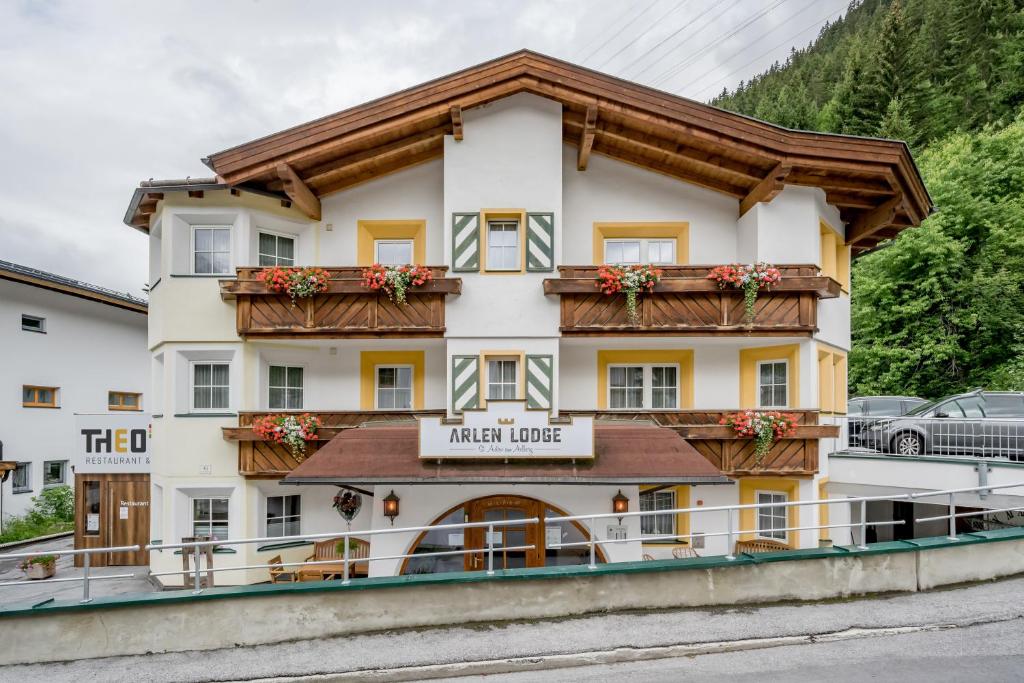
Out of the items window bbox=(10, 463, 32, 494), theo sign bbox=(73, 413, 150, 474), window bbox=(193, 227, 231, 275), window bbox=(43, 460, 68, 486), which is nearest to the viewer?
window bbox=(193, 227, 231, 275)

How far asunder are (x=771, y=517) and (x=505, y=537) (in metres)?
5.92

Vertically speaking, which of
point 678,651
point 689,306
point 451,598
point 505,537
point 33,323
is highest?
point 33,323

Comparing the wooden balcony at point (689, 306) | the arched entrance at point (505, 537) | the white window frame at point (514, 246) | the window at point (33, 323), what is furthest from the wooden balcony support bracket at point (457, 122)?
the window at point (33, 323)

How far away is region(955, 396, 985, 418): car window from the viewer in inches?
468

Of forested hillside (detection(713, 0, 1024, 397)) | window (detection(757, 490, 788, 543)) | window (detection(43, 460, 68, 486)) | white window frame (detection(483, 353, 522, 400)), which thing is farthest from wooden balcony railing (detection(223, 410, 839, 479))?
forested hillside (detection(713, 0, 1024, 397))

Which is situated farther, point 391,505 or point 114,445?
point 114,445

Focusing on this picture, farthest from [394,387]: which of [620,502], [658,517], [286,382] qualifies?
[658,517]

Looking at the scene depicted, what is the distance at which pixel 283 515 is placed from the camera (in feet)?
38.4

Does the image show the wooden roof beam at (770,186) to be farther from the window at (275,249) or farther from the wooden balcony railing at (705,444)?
the window at (275,249)

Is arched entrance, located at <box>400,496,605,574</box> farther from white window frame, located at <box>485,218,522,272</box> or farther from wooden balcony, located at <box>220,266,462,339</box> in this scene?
white window frame, located at <box>485,218,522,272</box>

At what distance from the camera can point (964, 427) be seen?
37.3 feet

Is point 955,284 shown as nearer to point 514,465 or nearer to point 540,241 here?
point 540,241

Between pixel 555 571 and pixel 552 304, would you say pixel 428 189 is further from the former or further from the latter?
pixel 555 571

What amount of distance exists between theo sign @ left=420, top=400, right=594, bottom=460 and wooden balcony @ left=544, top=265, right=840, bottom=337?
7.13 ft
